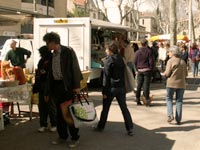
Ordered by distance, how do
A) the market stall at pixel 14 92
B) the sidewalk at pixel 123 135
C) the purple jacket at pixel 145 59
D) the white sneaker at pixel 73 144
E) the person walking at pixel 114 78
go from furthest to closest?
the purple jacket at pixel 145 59 < the market stall at pixel 14 92 < the person walking at pixel 114 78 < the sidewalk at pixel 123 135 < the white sneaker at pixel 73 144

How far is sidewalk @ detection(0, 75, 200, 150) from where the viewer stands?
752cm

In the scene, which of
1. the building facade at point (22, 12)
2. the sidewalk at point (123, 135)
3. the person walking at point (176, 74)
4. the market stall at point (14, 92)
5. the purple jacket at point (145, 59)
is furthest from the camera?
the purple jacket at point (145, 59)

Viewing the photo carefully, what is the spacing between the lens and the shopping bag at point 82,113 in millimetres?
7199

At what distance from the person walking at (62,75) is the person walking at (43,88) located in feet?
1.45

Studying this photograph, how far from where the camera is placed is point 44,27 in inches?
614

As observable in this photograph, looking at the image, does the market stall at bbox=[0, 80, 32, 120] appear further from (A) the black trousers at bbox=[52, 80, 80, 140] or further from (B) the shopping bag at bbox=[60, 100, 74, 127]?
(B) the shopping bag at bbox=[60, 100, 74, 127]

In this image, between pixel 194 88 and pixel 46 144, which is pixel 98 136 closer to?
pixel 46 144

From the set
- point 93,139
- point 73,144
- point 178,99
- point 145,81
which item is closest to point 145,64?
point 145,81

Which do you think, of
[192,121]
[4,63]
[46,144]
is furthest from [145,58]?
[46,144]

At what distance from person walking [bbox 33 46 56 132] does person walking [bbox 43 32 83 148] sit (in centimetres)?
44

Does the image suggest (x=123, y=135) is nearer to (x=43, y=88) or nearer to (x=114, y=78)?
(x=114, y=78)

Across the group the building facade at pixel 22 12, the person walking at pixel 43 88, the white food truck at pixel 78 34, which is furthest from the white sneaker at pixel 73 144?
the white food truck at pixel 78 34

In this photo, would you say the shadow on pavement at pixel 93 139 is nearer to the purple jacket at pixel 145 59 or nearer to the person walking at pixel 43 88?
the person walking at pixel 43 88

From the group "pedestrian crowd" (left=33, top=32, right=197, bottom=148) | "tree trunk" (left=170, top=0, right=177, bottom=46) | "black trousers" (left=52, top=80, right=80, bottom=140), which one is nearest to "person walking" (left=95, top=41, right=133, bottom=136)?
"pedestrian crowd" (left=33, top=32, right=197, bottom=148)
